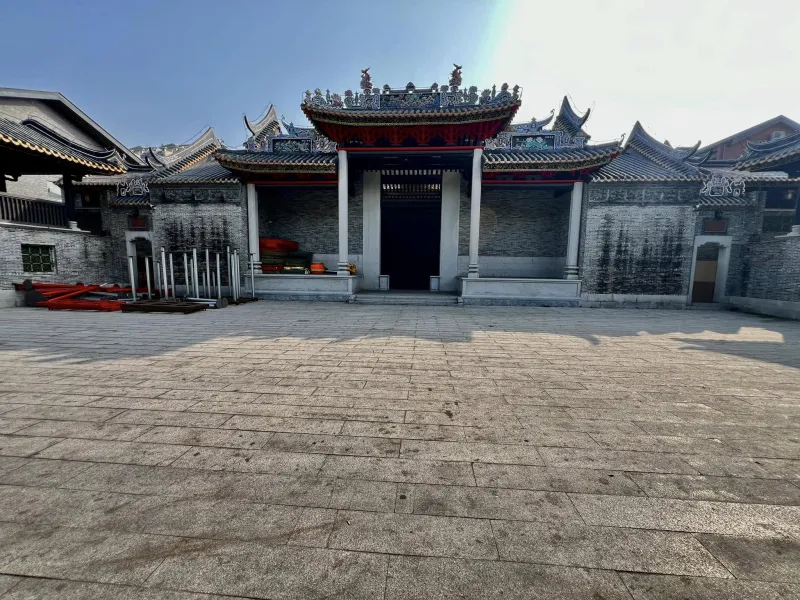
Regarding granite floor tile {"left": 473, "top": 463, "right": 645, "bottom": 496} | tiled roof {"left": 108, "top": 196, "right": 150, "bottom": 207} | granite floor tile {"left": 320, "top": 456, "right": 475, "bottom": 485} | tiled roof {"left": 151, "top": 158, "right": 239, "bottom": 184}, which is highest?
tiled roof {"left": 151, "top": 158, "right": 239, "bottom": 184}

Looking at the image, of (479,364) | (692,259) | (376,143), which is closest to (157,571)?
(479,364)

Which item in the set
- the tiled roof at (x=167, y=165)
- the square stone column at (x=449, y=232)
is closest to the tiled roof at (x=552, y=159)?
the square stone column at (x=449, y=232)

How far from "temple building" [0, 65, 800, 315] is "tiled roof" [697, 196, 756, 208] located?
1.9 inches

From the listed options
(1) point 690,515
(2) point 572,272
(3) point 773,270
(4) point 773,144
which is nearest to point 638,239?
(2) point 572,272

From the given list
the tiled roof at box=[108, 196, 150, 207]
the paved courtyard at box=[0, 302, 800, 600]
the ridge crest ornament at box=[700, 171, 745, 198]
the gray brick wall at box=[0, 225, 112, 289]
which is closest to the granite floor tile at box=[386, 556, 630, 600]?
the paved courtyard at box=[0, 302, 800, 600]

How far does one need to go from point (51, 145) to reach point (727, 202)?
22.8 meters

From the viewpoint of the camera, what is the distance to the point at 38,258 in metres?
10.3

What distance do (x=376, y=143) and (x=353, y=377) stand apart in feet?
31.9

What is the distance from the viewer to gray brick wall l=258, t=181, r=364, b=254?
1388 centimetres

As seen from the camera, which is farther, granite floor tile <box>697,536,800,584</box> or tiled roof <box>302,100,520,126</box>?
tiled roof <box>302,100,520,126</box>

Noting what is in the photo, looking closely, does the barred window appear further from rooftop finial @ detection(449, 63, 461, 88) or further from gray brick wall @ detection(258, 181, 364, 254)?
rooftop finial @ detection(449, 63, 461, 88)

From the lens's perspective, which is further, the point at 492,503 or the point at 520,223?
the point at 520,223

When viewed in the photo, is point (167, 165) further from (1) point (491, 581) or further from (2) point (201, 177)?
(1) point (491, 581)

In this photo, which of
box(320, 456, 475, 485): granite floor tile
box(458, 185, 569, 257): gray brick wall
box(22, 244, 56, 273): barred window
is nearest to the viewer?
box(320, 456, 475, 485): granite floor tile
